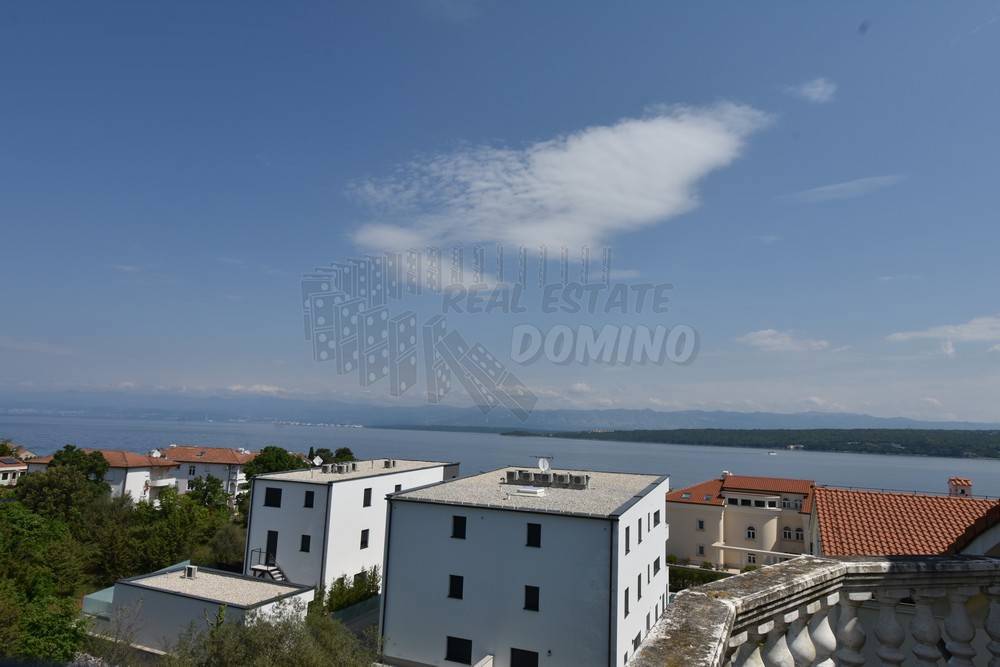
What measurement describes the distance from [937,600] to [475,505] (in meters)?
17.7

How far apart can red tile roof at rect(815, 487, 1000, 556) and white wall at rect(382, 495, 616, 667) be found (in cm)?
680

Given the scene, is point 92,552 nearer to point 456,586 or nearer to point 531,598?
point 456,586

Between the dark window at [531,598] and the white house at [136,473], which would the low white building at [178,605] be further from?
the white house at [136,473]

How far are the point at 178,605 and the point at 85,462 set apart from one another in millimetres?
43527

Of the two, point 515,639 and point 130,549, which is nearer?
point 515,639

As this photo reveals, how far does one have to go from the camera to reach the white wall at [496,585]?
18.2 meters

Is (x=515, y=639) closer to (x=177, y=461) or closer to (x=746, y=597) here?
(x=746, y=597)

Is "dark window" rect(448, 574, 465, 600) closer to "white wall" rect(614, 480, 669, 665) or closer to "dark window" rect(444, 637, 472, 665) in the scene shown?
"dark window" rect(444, 637, 472, 665)

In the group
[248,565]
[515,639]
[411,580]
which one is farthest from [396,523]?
[248,565]

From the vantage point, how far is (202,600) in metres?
19.3

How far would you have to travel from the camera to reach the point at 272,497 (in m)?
28.3

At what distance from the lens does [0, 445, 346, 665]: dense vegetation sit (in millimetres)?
16031

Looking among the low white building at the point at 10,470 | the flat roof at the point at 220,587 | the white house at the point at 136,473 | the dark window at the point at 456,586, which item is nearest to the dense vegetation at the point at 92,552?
the flat roof at the point at 220,587

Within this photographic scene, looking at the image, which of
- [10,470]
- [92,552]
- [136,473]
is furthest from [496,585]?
[10,470]
